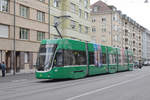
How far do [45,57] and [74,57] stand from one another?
318 centimetres

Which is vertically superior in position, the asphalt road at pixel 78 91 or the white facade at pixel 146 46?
the white facade at pixel 146 46

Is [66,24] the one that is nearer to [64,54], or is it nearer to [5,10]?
[5,10]

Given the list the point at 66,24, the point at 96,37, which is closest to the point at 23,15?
the point at 66,24

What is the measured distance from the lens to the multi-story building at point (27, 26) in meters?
32.0

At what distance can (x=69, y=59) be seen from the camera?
21109 mm

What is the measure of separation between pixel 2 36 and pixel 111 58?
12.6 metres

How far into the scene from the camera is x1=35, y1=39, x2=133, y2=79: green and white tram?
63.8 feet

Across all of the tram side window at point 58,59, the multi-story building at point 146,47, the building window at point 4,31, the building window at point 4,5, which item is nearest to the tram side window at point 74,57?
the tram side window at point 58,59

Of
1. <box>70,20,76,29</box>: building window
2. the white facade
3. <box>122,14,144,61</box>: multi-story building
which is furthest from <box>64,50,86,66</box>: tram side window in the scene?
the white facade

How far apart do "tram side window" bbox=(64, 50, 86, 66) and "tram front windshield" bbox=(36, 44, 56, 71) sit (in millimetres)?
1319

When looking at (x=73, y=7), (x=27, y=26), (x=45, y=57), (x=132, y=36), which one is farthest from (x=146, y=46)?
(x=45, y=57)

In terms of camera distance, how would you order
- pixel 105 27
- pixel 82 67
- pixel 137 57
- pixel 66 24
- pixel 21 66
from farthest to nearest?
pixel 137 57
pixel 105 27
pixel 66 24
pixel 21 66
pixel 82 67

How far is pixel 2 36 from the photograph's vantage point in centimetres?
3116

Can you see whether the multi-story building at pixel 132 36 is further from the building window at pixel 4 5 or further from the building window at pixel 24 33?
the building window at pixel 4 5
